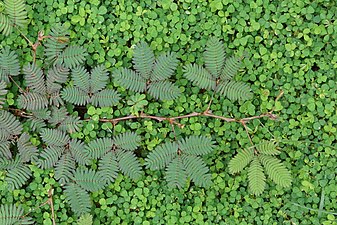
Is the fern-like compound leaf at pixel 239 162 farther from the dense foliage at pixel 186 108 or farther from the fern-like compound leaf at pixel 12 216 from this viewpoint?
the fern-like compound leaf at pixel 12 216

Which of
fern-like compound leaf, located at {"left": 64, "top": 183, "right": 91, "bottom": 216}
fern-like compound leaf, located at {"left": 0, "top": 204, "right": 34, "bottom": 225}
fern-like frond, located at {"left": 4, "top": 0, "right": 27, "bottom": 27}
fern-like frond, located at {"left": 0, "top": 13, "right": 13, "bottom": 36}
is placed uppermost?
fern-like frond, located at {"left": 4, "top": 0, "right": 27, "bottom": 27}

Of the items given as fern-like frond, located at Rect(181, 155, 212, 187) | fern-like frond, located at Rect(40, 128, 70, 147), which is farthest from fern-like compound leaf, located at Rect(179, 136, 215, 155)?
fern-like frond, located at Rect(40, 128, 70, 147)

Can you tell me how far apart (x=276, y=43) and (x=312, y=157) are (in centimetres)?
83

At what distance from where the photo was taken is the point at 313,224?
3.38 m

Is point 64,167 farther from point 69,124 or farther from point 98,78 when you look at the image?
point 98,78

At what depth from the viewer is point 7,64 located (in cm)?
332

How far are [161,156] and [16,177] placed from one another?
1.00 metres

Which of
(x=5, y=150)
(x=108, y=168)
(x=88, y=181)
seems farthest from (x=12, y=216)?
(x=108, y=168)

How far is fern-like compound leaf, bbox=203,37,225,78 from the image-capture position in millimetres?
3311

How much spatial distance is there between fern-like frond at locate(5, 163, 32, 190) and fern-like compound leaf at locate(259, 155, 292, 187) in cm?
162

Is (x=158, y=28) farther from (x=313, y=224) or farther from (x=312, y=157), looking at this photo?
(x=313, y=224)

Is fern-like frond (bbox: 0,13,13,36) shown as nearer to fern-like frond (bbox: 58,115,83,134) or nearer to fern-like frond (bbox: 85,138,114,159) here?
fern-like frond (bbox: 58,115,83,134)

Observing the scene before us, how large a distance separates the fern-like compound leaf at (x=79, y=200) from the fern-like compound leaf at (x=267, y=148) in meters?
1.21

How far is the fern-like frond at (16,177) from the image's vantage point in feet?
10.9
